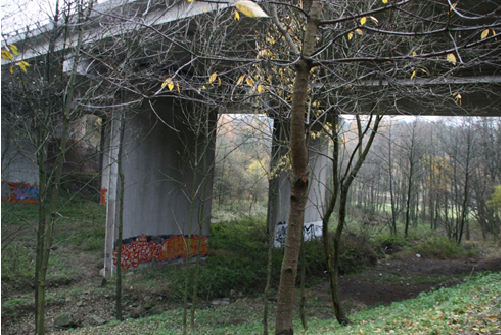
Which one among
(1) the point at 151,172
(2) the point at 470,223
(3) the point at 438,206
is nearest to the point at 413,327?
(1) the point at 151,172

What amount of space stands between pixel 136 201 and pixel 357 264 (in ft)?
33.0

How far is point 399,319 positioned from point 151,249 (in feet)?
31.0

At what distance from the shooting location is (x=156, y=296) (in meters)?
10.6

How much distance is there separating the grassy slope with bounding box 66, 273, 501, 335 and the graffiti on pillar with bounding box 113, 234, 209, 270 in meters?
3.29

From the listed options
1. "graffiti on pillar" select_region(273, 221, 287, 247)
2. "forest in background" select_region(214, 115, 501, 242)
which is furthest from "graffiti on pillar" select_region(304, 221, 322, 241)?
"forest in background" select_region(214, 115, 501, 242)

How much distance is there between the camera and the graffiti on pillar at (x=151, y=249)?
12.4 metres

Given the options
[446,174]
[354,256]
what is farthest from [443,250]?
[446,174]

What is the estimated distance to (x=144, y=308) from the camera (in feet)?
32.6

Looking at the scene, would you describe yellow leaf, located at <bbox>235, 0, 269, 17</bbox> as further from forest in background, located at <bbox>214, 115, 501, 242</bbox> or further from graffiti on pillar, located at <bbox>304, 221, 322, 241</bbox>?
forest in background, located at <bbox>214, 115, 501, 242</bbox>

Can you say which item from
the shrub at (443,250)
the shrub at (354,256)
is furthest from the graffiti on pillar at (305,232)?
the shrub at (443,250)

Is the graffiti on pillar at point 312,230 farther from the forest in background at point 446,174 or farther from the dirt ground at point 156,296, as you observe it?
the dirt ground at point 156,296

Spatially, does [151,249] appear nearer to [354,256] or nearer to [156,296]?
[156,296]

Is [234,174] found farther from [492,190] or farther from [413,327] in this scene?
[413,327]

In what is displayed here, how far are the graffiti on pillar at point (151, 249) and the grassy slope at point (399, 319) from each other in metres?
3.29
